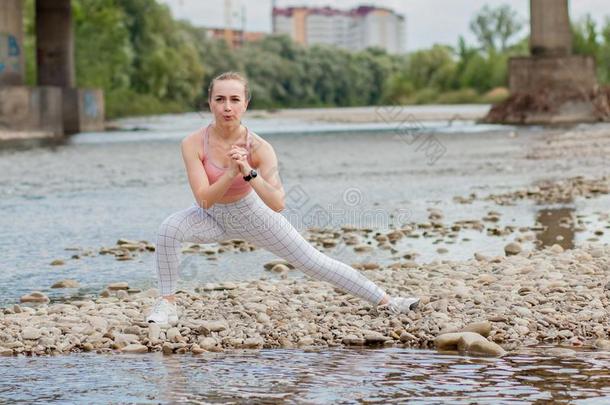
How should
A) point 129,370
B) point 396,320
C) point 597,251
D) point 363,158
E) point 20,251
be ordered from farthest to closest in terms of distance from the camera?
1. point 363,158
2. point 20,251
3. point 597,251
4. point 396,320
5. point 129,370

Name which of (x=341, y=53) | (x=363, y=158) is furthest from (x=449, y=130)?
(x=341, y=53)

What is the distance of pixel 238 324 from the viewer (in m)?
8.56

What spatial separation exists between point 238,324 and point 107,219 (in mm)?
9388

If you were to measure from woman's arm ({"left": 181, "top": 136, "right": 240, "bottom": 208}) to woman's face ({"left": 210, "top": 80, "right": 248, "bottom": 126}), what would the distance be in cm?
22

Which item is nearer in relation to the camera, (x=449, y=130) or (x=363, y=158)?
(x=363, y=158)

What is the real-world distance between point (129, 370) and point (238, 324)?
4.39 ft

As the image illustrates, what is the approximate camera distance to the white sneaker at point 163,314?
843 cm

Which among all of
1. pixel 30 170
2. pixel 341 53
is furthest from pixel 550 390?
pixel 341 53

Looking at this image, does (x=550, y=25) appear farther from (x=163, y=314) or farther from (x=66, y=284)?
(x=163, y=314)

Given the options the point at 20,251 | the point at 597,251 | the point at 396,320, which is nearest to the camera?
the point at 396,320

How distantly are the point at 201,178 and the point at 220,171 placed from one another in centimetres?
13

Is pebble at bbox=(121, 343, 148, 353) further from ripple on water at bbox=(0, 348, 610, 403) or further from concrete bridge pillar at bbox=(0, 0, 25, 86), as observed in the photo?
concrete bridge pillar at bbox=(0, 0, 25, 86)

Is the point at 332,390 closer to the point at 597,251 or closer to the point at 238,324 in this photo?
the point at 238,324

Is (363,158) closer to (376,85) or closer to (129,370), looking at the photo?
(129,370)
